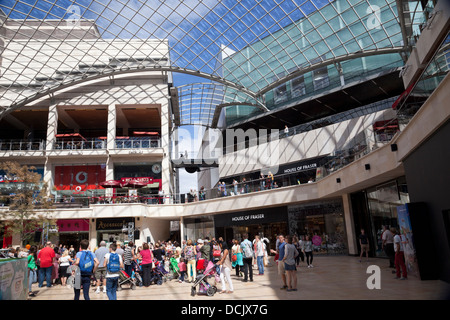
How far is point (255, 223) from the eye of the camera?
25.9 meters

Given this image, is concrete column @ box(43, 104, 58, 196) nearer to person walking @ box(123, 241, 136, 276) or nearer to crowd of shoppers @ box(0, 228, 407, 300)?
crowd of shoppers @ box(0, 228, 407, 300)

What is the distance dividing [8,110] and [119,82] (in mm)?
11968

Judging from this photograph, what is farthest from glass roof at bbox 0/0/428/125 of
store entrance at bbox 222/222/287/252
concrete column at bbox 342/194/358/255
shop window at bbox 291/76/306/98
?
store entrance at bbox 222/222/287/252

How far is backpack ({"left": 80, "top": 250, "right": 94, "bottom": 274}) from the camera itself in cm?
806

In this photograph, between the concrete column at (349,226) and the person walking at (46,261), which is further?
the concrete column at (349,226)

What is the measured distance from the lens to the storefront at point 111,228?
28.7 metres

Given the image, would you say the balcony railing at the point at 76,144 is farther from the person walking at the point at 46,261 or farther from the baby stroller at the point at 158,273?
the baby stroller at the point at 158,273

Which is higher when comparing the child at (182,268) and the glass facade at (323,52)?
the glass facade at (323,52)

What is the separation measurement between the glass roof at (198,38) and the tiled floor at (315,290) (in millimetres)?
18837

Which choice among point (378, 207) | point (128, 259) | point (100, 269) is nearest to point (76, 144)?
point (100, 269)

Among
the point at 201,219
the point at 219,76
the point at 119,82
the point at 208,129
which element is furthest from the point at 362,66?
the point at 208,129

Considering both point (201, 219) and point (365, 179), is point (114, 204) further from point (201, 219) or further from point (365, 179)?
point (365, 179)

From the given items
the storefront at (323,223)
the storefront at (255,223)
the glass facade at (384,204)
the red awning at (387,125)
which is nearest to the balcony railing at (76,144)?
the storefront at (255,223)

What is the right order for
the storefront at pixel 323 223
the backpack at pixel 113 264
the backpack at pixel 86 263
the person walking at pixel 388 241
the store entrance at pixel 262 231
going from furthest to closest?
the store entrance at pixel 262 231 → the storefront at pixel 323 223 → the person walking at pixel 388 241 → the backpack at pixel 113 264 → the backpack at pixel 86 263
